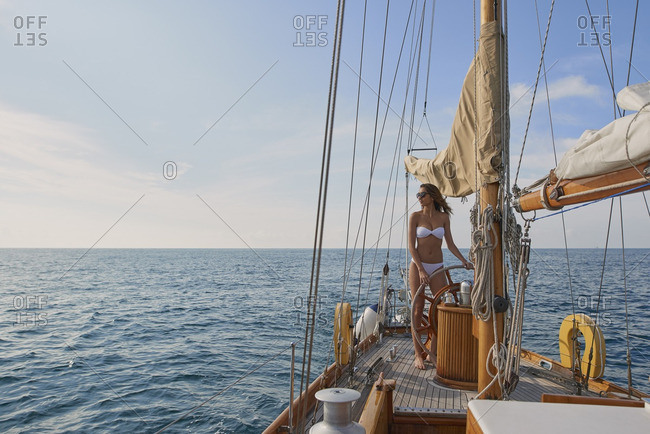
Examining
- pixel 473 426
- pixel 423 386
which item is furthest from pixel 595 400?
pixel 423 386

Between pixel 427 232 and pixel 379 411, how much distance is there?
2.37 meters

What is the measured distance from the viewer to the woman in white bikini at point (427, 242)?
4801mm

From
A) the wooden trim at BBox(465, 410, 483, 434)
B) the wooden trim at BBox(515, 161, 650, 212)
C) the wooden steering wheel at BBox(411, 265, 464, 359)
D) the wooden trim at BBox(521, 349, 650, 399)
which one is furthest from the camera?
the wooden steering wheel at BBox(411, 265, 464, 359)

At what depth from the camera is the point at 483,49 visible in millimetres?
3365

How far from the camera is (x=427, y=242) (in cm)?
487

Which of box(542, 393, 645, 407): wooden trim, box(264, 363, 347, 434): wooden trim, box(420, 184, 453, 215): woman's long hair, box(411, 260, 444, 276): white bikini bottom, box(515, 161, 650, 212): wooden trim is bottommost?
box(264, 363, 347, 434): wooden trim

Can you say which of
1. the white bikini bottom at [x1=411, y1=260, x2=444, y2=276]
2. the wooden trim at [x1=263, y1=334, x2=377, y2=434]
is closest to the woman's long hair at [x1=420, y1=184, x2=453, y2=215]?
the white bikini bottom at [x1=411, y1=260, x2=444, y2=276]

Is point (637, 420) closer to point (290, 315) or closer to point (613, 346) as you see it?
point (613, 346)

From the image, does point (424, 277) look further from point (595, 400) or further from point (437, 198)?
point (595, 400)

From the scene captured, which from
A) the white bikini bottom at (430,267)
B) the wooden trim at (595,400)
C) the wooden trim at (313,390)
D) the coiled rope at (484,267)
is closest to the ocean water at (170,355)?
the wooden trim at (313,390)

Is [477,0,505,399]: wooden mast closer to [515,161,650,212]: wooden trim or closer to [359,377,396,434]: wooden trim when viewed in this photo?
[515,161,650,212]: wooden trim

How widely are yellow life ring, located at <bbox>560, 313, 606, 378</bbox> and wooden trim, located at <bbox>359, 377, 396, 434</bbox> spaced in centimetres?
221

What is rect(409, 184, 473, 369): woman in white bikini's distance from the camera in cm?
480

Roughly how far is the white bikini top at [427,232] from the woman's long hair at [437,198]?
0.76 feet
